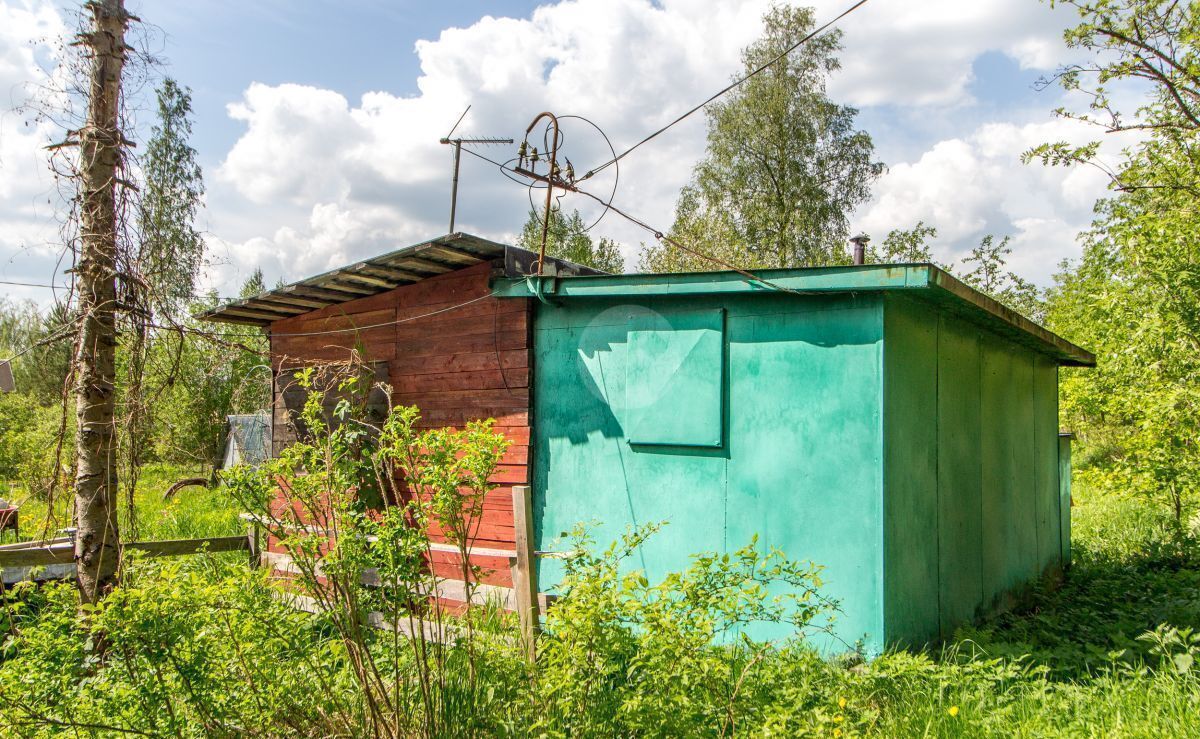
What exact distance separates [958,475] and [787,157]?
55.3ft

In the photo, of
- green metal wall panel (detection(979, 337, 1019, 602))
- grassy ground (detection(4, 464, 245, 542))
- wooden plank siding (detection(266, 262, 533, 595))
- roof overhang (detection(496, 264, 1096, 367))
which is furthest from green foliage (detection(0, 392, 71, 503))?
green metal wall panel (detection(979, 337, 1019, 602))

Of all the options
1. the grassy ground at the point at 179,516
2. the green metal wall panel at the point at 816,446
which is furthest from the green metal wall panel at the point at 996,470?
the grassy ground at the point at 179,516

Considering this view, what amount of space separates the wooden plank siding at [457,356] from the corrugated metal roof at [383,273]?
165mm

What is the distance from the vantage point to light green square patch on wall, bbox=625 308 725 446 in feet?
18.9

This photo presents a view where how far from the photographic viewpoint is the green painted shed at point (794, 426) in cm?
513

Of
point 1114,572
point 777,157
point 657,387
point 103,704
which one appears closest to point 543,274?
point 657,387

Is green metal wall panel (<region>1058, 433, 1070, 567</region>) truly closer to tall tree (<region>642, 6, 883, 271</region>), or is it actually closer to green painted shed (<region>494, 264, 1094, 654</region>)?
green painted shed (<region>494, 264, 1094, 654</region>)

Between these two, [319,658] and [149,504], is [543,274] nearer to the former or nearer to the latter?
[319,658]

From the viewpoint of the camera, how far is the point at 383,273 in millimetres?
7348

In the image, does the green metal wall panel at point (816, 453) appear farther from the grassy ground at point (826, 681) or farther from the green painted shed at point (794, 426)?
the grassy ground at point (826, 681)

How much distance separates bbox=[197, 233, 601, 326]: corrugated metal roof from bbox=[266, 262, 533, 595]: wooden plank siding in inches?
6.5

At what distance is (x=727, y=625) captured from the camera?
11.9ft

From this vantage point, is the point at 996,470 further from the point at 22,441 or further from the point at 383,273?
the point at 22,441

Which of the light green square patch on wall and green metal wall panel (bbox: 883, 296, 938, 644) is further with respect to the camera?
the light green square patch on wall
